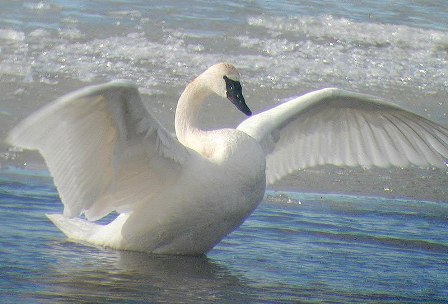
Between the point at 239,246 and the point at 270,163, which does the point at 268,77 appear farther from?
the point at 239,246

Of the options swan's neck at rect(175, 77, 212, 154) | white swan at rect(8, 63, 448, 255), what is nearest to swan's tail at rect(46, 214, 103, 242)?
white swan at rect(8, 63, 448, 255)

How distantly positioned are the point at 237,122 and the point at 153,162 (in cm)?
356

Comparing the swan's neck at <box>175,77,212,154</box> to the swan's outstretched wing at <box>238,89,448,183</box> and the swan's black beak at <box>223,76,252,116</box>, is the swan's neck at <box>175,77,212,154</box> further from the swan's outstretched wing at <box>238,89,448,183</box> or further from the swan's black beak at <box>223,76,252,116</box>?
the swan's outstretched wing at <box>238,89,448,183</box>

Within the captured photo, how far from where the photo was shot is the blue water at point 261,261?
16.5 ft

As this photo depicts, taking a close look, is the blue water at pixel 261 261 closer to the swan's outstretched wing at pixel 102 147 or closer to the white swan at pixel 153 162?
the white swan at pixel 153 162

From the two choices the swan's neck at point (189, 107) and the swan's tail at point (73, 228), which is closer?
the swan's neck at point (189, 107)

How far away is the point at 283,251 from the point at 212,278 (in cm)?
82

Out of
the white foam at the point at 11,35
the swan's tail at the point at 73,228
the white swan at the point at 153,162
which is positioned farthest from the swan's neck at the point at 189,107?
the white foam at the point at 11,35

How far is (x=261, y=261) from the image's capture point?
5.88 meters

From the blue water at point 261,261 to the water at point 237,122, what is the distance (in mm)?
14

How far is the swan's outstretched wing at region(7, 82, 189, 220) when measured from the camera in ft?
16.9

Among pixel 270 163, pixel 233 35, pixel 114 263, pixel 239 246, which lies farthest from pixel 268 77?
pixel 114 263

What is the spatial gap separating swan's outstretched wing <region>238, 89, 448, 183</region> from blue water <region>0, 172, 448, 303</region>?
410 millimetres

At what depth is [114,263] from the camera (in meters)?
5.65
